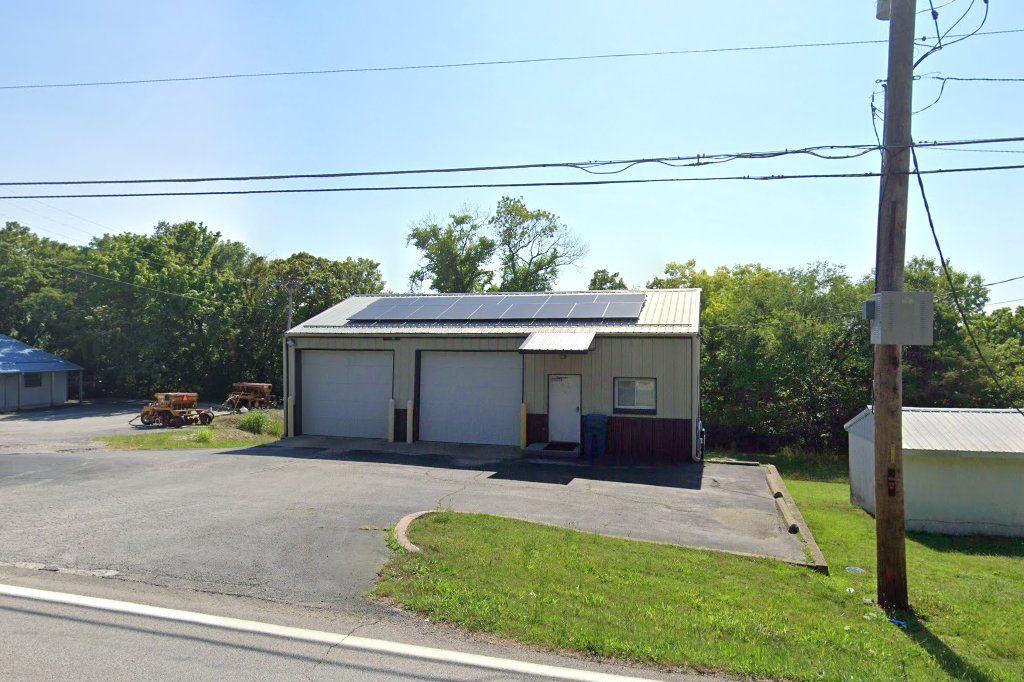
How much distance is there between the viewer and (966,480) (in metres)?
12.0

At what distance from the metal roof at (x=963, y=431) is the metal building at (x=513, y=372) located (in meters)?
4.77

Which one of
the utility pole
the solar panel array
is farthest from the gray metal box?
the solar panel array

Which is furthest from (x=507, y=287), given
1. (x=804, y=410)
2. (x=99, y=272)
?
(x=804, y=410)

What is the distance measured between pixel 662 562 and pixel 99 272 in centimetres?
3913

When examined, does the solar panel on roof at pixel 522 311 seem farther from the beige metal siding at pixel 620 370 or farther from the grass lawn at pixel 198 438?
the grass lawn at pixel 198 438

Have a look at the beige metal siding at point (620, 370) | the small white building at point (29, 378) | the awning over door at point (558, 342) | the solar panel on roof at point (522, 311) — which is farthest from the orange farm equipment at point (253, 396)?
the awning over door at point (558, 342)

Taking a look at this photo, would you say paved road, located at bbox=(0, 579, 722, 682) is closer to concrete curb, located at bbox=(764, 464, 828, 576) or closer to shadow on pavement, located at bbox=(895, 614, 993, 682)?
shadow on pavement, located at bbox=(895, 614, 993, 682)

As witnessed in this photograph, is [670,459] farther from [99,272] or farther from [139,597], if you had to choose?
[99,272]

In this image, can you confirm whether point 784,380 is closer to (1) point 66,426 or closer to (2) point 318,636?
(2) point 318,636

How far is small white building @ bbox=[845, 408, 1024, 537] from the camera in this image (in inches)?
464

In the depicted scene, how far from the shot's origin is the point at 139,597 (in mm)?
6258

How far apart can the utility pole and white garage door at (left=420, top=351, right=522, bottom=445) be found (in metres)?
11.5

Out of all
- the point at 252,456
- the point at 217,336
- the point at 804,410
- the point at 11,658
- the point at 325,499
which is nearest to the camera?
the point at 11,658

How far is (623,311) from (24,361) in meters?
30.2
